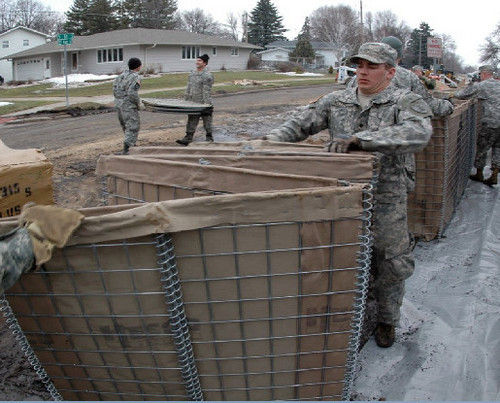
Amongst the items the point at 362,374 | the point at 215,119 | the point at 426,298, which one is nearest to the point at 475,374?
the point at 362,374

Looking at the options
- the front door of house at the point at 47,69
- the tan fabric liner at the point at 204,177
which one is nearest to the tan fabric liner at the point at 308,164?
the tan fabric liner at the point at 204,177

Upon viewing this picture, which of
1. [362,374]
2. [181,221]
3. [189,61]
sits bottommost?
[362,374]

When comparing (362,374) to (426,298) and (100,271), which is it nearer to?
(426,298)

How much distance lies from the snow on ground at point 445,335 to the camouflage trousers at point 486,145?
2.85m

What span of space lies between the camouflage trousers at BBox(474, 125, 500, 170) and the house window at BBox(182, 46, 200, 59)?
40.1m

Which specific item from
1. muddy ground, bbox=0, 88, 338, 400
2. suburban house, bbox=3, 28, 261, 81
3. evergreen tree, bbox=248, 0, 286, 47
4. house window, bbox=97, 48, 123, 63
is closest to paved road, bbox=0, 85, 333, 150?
muddy ground, bbox=0, 88, 338, 400

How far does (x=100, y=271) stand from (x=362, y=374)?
159 centimetres

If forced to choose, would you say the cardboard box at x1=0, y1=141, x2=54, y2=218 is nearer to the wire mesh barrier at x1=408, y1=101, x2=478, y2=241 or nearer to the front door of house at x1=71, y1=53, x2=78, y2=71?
the wire mesh barrier at x1=408, y1=101, x2=478, y2=241

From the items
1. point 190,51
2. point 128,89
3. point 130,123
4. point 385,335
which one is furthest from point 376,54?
point 190,51

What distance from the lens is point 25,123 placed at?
623 inches

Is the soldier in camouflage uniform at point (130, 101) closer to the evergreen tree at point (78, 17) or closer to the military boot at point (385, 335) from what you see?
the military boot at point (385, 335)

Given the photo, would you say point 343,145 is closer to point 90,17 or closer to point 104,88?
point 104,88

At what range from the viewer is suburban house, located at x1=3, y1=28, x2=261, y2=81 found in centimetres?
4312

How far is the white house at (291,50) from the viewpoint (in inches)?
2788
